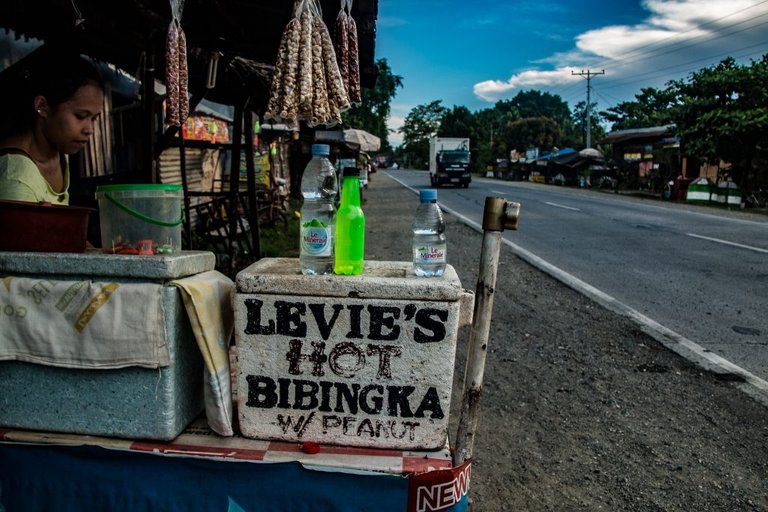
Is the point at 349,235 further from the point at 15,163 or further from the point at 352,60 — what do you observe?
the point at 352,60

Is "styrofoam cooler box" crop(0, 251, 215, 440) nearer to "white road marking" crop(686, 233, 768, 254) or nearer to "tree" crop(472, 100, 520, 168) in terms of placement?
"white road marking" crop(686, 233, 768, 254)

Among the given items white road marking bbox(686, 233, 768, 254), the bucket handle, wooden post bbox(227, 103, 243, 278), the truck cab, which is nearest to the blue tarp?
the bucket handle

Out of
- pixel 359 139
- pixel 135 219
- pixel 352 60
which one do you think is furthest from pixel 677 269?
pixel 359 139

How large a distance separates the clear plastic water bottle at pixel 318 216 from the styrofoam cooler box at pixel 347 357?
0.28 ft

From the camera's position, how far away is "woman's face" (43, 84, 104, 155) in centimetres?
223

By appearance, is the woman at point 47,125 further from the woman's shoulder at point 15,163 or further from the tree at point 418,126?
the tree at point 418,126

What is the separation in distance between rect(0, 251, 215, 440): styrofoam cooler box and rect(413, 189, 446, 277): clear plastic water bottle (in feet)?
2.53

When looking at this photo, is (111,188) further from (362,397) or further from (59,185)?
(362,397)

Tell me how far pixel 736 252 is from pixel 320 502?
10289 mm

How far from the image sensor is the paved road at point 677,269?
544cm

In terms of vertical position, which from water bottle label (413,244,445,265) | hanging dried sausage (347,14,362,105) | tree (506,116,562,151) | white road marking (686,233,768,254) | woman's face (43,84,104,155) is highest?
tree (506,116,562,151)

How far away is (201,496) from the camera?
5.85 ft

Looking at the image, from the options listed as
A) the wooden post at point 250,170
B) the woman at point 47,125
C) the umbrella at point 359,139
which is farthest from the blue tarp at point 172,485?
the umbrella at point 359,139

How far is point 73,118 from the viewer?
88.9 inches
